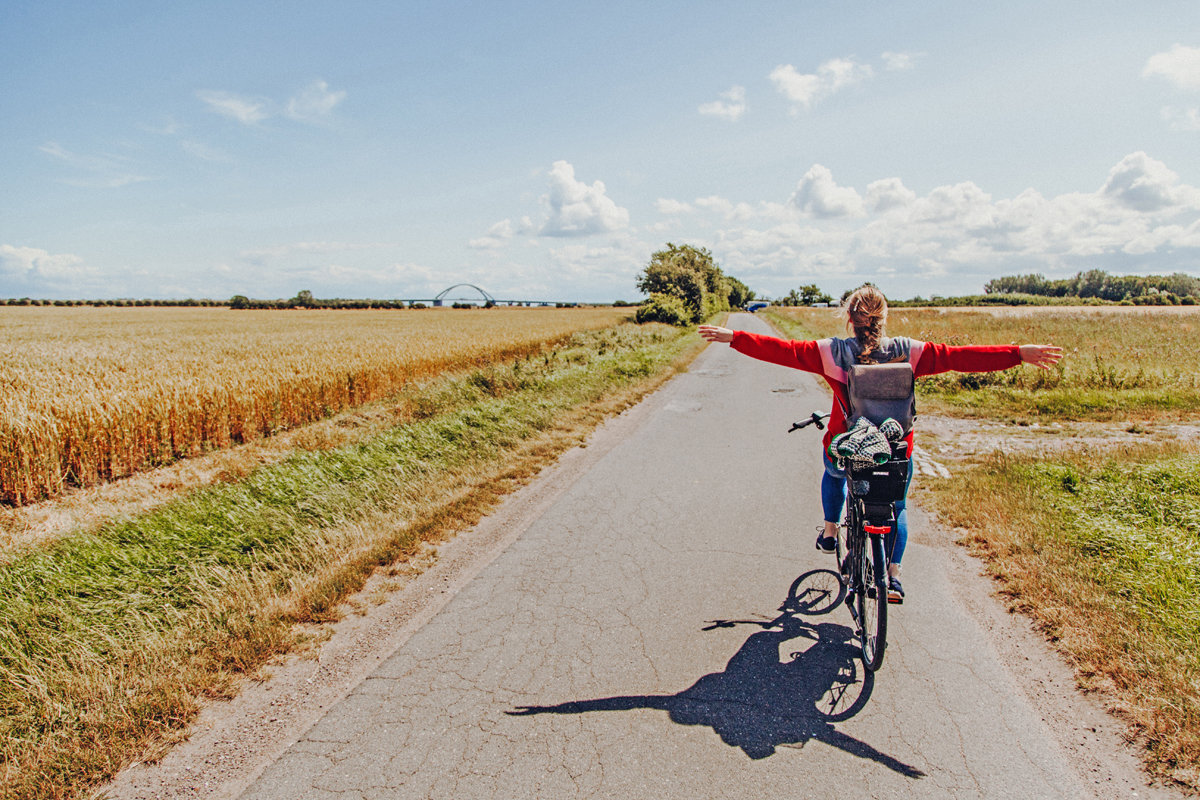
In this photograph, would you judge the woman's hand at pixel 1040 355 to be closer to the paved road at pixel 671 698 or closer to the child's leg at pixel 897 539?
the child's leg at pixel 897 539

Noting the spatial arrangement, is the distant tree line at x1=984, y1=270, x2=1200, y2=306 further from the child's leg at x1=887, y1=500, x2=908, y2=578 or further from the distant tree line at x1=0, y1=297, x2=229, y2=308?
the distant tree line at x1=0, y1=297, x2=229, y2=308

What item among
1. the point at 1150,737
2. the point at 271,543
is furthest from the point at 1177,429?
the point at 271,543

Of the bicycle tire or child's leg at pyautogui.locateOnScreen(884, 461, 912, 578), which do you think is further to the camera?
the bicycle tire

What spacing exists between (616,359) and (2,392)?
12923 millimetres

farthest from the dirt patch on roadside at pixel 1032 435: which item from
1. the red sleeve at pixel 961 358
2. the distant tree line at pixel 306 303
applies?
the distant tree line at pixel 306 303

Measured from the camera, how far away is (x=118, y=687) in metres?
2.87

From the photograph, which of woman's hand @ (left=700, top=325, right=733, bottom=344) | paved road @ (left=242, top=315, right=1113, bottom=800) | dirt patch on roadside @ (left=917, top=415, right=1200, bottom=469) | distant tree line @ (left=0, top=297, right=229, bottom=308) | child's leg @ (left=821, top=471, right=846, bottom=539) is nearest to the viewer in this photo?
paved road @ (left=242, top=315, right=1113, bottom=800)

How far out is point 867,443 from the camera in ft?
9.01

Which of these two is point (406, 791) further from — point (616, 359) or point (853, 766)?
point (616, 359)

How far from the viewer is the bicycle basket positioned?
2.77 meters

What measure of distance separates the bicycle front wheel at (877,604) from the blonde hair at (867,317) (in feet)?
3.62

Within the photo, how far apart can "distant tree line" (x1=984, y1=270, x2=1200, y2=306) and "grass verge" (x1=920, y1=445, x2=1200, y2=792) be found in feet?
279

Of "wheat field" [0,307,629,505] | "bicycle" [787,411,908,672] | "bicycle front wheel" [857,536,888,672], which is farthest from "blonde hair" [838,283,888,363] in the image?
"wheat field" [0,307,629,505]

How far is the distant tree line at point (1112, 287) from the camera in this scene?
68688mm
